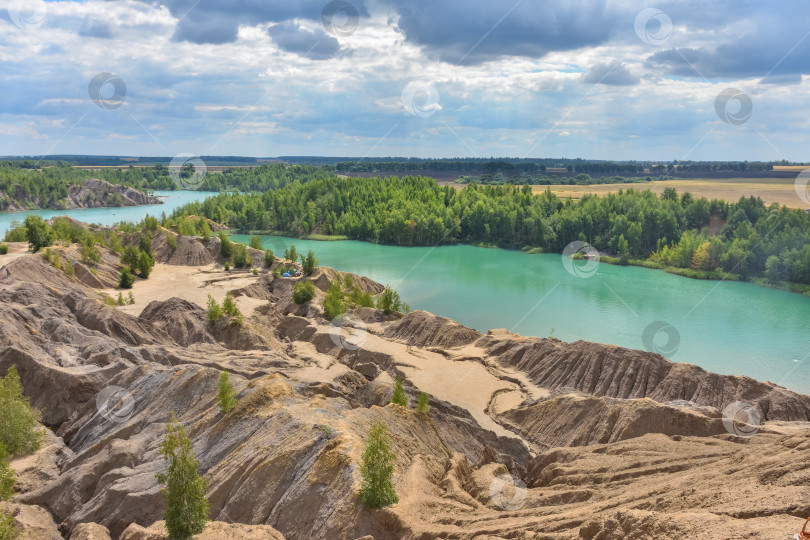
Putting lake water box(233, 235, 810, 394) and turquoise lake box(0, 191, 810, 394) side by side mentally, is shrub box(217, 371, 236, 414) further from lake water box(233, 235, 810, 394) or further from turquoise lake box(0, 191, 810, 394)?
turquoise lake box(0, 191, 810, 394)

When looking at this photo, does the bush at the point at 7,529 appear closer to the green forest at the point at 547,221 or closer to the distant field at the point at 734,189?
the green forest at the point at 547,221

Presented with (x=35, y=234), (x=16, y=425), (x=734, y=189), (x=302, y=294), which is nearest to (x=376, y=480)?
(x=16, y=425)

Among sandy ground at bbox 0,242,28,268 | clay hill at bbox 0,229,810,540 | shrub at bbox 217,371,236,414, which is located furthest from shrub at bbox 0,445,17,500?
sandy ground at bbox 0,242,28,268

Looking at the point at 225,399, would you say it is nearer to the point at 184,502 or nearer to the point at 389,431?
the point at 389,431

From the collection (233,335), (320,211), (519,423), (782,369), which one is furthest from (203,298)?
(320,211)

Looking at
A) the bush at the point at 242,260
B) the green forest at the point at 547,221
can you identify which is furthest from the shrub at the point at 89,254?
the green forest at the point at 547,221

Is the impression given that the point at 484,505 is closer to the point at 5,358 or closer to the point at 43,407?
the point at 43,407

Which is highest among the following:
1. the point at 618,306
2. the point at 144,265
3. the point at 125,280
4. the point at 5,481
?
the point at 144,265
